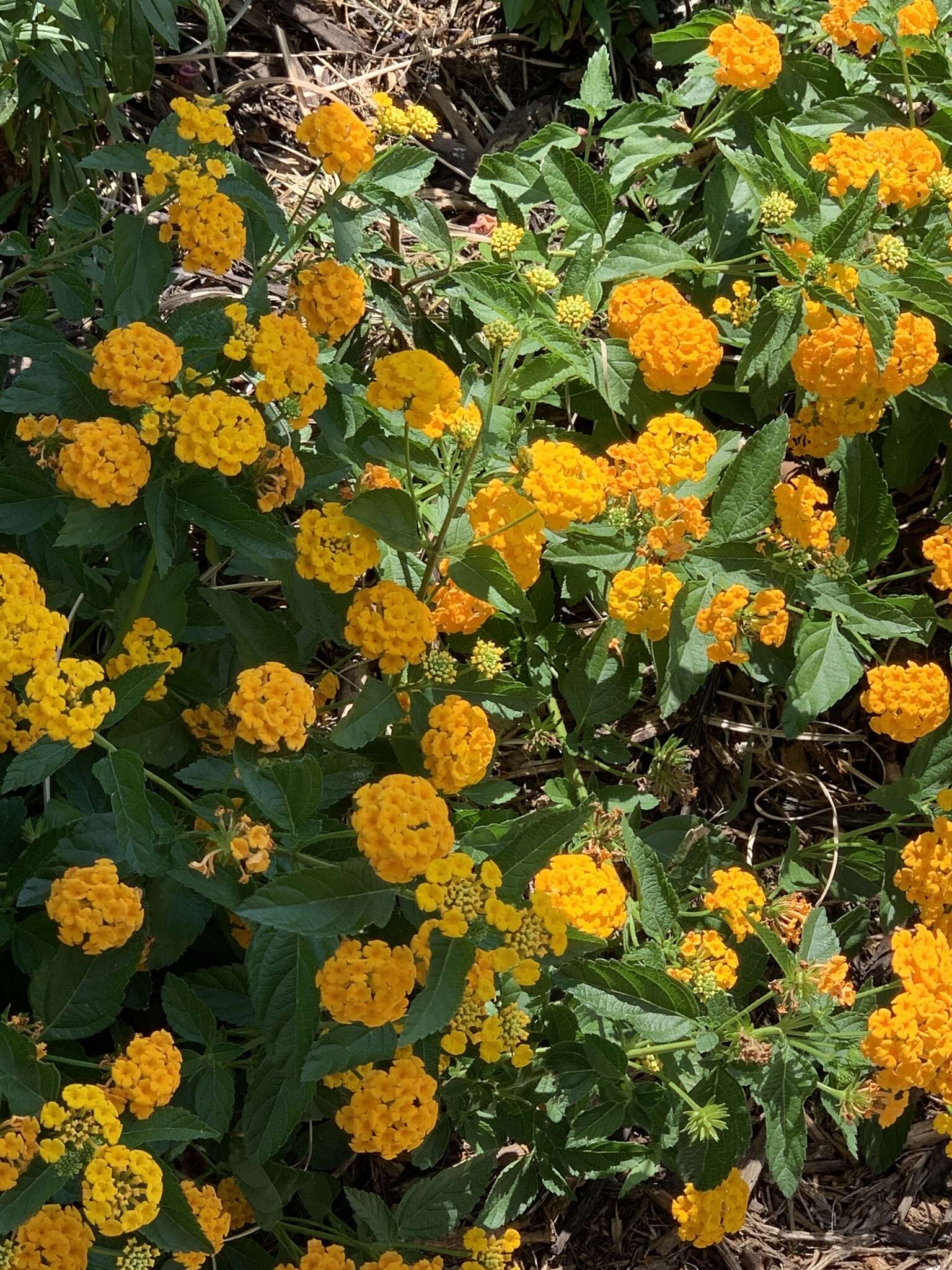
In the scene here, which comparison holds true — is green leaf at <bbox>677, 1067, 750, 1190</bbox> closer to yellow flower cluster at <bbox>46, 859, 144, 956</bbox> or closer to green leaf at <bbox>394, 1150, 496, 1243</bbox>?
green leaf at <bbox>394, 1150, 496, 1243</bbox>

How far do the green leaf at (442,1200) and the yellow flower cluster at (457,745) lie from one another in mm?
933

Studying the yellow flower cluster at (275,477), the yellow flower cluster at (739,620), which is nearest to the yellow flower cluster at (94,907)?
the yellow flower cluster at (275,477)

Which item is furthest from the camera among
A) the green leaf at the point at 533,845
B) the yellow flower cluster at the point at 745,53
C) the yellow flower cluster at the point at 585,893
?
the yellow flower cluster at the point at 745,53

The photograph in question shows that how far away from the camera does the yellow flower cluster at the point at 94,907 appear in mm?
2078

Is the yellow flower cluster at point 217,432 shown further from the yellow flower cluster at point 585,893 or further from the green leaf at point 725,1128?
the green leaf at point 725,1128

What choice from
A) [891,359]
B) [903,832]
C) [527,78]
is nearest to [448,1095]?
[903,832]

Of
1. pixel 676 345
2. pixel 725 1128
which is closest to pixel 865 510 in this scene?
pixel 676 345

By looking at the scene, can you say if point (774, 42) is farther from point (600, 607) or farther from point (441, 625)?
point (441, 625)

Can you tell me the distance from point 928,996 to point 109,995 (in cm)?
169

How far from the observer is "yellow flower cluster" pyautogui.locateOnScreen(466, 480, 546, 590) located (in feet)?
8.16

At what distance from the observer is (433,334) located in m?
3.43

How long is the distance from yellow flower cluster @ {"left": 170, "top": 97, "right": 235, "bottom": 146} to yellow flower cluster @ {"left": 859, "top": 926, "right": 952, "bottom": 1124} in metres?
2.23

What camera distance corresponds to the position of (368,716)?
2.43 m

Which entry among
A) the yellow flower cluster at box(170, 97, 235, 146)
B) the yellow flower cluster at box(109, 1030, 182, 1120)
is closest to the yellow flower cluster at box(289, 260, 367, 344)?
the yellow flower cluster at box(170, 97, 235, 146)
